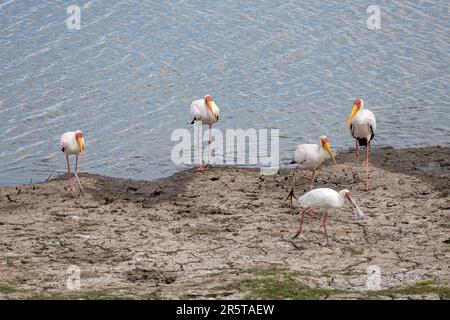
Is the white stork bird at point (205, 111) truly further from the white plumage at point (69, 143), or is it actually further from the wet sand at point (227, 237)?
the white plumage at point (69, 143)

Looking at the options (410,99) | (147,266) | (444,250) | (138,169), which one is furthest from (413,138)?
(147,266)

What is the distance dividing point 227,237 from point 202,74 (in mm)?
8915

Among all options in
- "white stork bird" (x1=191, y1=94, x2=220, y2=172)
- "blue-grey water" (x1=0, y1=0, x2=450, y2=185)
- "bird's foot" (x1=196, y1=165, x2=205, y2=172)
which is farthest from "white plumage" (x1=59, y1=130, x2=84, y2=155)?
"white stork bird" (x1=191, y1=94, x2=220, y2=172)

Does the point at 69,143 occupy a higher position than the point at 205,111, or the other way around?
the point at 205,111

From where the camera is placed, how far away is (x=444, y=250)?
10.6 metres

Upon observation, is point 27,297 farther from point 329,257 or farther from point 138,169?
point 138,169

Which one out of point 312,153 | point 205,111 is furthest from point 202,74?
point 312,153

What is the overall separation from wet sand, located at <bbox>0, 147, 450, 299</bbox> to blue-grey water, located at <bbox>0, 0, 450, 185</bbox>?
4.85 ft

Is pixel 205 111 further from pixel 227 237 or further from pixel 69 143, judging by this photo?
pixel 227 237

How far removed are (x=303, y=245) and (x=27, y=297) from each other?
11.8 feet

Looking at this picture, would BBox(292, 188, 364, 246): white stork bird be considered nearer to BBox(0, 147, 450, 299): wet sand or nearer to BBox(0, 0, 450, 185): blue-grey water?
BBox(0, 147, 450, 299): wet sand

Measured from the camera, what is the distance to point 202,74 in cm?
1983

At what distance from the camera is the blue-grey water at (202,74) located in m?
16.6
